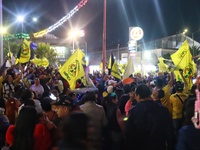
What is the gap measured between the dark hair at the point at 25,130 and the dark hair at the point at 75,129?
1.73m

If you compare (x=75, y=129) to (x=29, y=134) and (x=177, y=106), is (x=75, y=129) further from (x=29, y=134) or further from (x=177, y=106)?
(x=177, y=106)

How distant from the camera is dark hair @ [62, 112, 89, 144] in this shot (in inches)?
109

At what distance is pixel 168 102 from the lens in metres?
7.96

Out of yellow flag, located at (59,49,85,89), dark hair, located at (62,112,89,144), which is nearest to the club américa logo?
yellow flag, located at (59,49,85,89)

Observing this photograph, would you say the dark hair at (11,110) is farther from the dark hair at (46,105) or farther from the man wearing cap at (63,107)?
the man wearing cap at (63,107)

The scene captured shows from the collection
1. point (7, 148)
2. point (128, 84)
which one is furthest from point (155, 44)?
point (7, 148)

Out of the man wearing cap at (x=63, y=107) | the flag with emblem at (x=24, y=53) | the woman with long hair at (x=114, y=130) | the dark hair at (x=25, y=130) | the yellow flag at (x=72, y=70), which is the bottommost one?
the woman with long hair at (x=114, y=130)

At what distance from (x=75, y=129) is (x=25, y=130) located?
190 cm

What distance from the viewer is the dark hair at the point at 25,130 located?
14.4 feet

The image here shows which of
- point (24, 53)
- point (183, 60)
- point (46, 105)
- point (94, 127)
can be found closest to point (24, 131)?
point (46, 105)

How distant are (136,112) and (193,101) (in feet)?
3.46

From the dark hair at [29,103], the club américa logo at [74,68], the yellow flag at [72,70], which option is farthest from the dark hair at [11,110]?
the club américa logo at [74,68]

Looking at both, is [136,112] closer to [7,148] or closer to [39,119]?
[39,119]

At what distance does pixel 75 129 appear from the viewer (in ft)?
9.09
